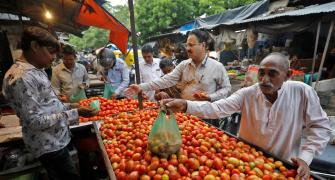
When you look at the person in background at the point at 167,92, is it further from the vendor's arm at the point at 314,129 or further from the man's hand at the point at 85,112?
the vendor's arm at the point at 314,129

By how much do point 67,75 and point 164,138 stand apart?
10.8 ft

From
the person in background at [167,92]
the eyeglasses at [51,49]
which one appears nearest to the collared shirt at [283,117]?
the eyeglasses at [51,49]

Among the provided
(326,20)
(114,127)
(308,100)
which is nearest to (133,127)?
(114,127)

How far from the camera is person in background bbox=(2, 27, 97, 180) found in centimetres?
185

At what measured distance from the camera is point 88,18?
6660 millimetres

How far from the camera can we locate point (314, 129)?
210 centimetres

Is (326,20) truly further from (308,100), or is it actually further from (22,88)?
(22,88)

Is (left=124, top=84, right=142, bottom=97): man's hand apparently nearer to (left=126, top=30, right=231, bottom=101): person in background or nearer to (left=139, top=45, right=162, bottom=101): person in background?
(left=126, top=30, right=231, bottom=101): person in background

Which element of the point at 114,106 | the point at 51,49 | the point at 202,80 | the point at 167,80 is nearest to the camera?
the point at 51,49

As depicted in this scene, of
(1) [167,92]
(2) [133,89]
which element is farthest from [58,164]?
(1) [167,92]

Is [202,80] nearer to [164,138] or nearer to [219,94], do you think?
[219,94]

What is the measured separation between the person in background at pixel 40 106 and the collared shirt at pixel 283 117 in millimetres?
1244

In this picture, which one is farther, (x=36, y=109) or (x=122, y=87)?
(x=122, y=87)

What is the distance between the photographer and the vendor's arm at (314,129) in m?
2.05
